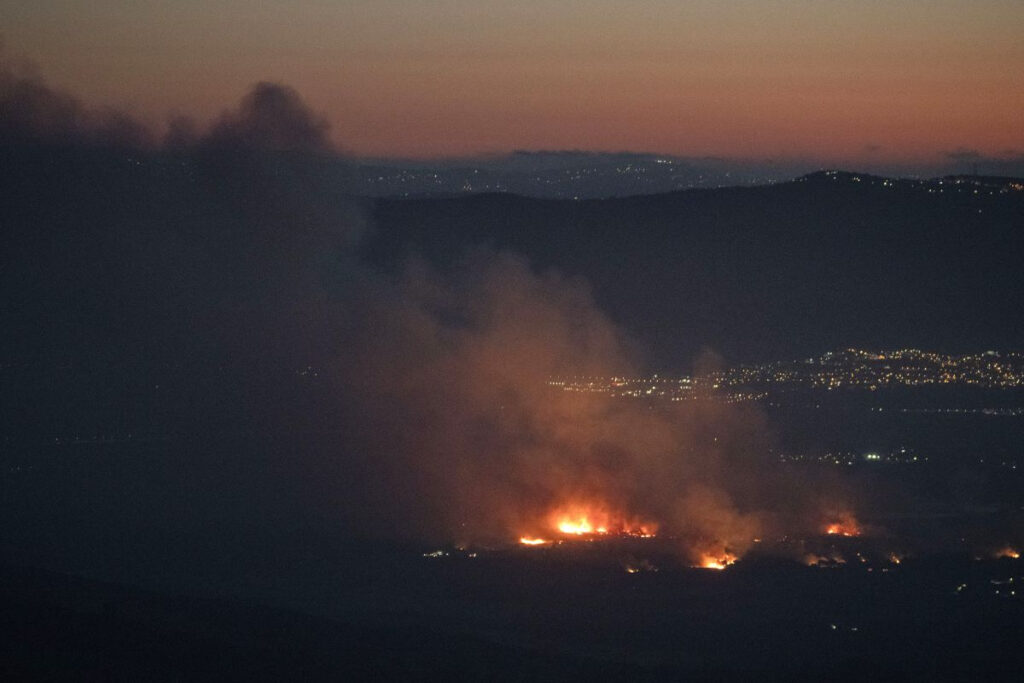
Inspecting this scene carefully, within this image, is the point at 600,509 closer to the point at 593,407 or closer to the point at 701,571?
the point at 701,571

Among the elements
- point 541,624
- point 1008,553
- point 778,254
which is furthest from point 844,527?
point 778,254

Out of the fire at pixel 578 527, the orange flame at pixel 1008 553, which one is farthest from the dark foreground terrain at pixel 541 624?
the fire at pixel 578 527

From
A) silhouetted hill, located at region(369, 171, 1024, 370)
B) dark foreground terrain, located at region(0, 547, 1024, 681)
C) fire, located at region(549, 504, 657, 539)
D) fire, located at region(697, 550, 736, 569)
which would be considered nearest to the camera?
dark foreground terrain, located at region(0, 547, 1024, 681)

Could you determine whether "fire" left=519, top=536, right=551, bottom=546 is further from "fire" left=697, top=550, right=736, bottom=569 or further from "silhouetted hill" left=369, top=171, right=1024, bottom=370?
"silhouetted hill" left=369, top=171, right=1024, bottom=370

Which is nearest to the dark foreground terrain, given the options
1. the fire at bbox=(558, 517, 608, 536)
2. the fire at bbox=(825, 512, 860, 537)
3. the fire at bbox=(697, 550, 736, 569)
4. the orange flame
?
the fire at bbox=(697, 550, 736, 569)

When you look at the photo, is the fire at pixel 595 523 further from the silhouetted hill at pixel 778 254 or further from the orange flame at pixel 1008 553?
the silhouetted hill at pixel 778 254

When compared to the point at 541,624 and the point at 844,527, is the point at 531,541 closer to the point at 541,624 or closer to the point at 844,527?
Answer: the point at 541,624

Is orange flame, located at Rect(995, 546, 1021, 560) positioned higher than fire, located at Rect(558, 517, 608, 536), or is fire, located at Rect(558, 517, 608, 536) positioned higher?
orange flame, located at Rect(995, 546, 1021, 560)
